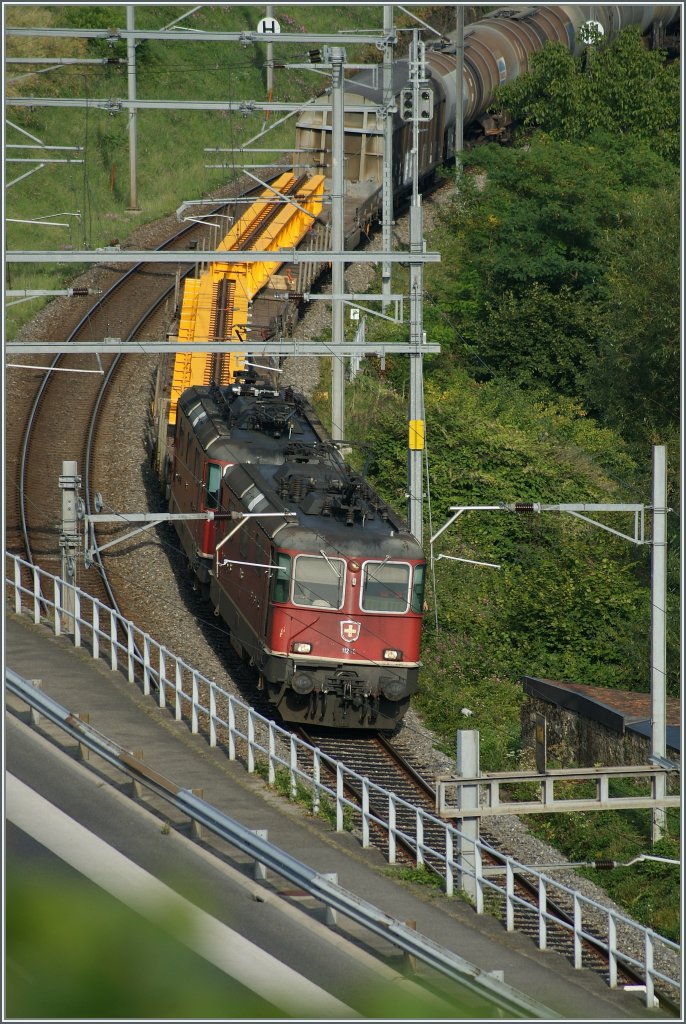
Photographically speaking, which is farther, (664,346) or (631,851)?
(664,346)

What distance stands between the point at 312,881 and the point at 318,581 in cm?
895

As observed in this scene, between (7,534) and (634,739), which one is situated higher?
(7,534)

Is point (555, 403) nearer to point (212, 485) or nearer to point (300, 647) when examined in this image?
point (212, 485)

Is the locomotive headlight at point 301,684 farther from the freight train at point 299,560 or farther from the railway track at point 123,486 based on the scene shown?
the railway track at point 123,486

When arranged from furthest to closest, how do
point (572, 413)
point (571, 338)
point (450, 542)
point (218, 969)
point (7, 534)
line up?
point (571, 338), point (572, 413), point (450, 542), point (7, 534), point (218, 969)

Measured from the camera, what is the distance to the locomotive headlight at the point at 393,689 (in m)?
20.8

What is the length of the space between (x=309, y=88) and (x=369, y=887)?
53673mm

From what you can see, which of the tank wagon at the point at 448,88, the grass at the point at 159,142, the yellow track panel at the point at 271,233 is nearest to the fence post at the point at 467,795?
the grass at the point at 159,142

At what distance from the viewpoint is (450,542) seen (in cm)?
2986

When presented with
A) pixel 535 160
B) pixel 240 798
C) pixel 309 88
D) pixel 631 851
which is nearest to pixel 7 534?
pixel 240 798

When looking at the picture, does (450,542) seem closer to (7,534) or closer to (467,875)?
(7,534)

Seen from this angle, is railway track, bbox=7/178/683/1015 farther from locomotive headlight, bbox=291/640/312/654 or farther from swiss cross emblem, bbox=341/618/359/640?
swiss cross emblem, bbox=341/618/359/640

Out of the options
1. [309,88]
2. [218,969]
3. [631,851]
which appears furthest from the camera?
[309,88]

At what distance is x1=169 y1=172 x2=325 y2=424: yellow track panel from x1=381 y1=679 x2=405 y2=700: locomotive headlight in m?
10.1
